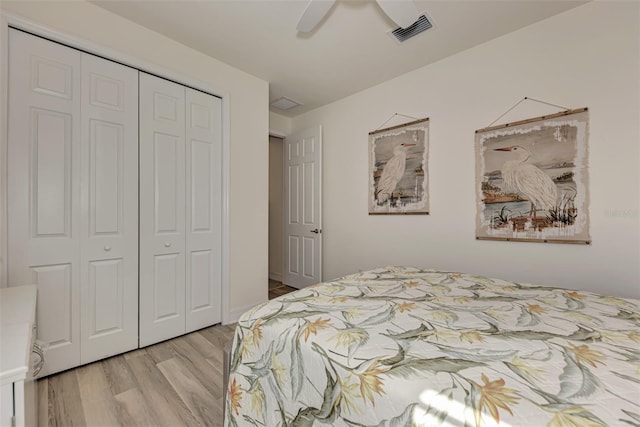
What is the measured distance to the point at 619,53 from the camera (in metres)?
1.86

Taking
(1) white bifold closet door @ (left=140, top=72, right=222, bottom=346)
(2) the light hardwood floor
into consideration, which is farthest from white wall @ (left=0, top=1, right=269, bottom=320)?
(2) the light hardwood floor

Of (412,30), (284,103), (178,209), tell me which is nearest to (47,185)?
(178,209)

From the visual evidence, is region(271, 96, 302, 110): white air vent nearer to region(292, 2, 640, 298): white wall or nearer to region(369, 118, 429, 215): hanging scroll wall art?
region(292, 2, 640, 298): white wall

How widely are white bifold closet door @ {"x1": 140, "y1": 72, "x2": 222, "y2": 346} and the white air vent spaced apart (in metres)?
1.07

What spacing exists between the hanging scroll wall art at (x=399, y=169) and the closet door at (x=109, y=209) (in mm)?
2364

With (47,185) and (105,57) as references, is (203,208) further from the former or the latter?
(105,57)

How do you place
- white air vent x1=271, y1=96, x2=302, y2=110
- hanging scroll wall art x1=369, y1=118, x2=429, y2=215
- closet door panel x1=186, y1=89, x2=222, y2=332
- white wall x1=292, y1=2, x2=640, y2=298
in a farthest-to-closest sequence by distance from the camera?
white air vent x1=271, y1=96, x2=302, y2=110, hanging scroll wall art x1=369, y1=118, x2=429, y2=215, closet door panel x1=186, y1=89, x2=222, y2=332, white wall x1=292, y1=2, x2=640, y2=298

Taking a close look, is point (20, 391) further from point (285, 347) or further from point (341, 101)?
point (341, 101)

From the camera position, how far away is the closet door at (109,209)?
6.55 feet

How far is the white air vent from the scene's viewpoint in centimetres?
359

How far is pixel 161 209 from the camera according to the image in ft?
7.77

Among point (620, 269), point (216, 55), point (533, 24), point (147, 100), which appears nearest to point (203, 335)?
point (147, 100)

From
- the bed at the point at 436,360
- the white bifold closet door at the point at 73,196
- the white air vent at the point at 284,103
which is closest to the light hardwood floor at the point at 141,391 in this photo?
the white bifold closet door at the point at 73,196

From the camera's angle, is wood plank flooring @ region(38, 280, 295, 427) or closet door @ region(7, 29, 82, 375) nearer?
wood plank flooring @ region(38, 280, 295, 427)
